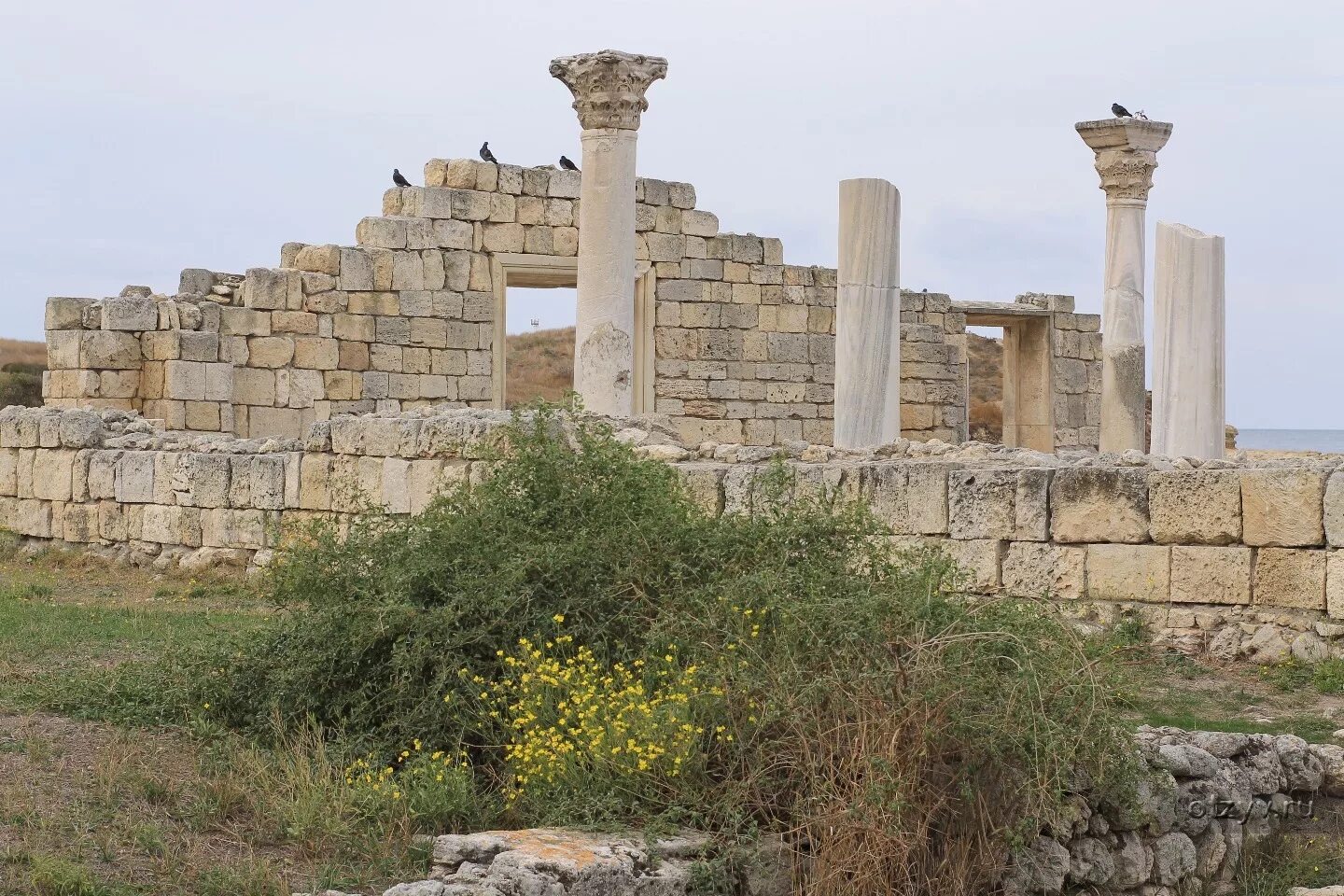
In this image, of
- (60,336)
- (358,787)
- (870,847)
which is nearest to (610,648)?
(358,787)

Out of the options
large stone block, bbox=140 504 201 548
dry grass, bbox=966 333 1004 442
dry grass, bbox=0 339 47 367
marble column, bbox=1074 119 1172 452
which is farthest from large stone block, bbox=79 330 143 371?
dry grass, bbox=0 339 47 367

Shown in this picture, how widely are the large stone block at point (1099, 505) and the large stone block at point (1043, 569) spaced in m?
0.10

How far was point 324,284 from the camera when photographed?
19.2m

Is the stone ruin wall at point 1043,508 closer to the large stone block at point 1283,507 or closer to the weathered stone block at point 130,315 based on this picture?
the large stone block at point 1283,507

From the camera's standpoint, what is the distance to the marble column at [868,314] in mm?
14836

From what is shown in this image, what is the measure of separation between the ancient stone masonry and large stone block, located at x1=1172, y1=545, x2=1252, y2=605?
225 centimetres

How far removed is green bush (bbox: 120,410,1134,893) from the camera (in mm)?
5957

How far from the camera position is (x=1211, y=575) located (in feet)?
32.9

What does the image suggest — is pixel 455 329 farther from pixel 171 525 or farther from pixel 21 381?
pixel 21 381

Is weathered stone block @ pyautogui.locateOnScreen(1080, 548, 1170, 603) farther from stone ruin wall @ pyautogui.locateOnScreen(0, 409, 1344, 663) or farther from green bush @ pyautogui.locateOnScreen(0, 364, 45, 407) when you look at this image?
green bush @ pyautogui.locateOnScreen(0, 364, 45, 407)

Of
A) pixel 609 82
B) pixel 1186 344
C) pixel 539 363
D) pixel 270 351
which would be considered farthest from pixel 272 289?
pixel 539 363

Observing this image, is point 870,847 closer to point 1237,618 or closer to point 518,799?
point 518,799

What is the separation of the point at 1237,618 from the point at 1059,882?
4.17m

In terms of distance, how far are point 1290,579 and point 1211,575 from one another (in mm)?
445
